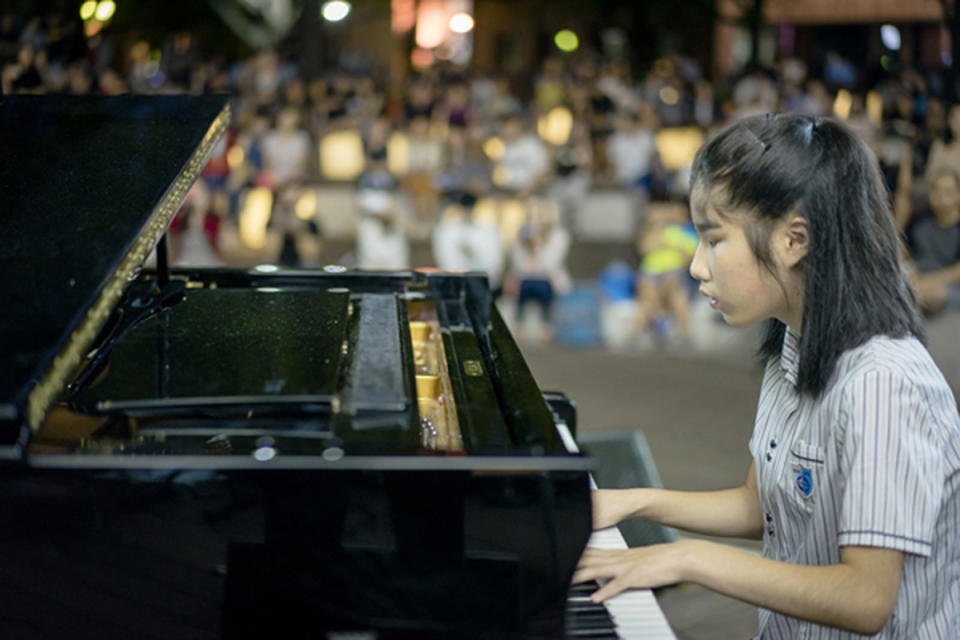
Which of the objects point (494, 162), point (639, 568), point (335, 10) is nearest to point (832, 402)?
point (639, 568)

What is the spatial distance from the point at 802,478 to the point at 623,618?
382mm

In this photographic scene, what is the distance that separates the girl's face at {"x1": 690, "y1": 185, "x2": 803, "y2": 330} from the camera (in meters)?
1.39

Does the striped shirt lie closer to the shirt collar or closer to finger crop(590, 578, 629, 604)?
the shirt collar

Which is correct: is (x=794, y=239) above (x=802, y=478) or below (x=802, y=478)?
above

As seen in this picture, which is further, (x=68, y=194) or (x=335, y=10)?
(x=335, y=10)

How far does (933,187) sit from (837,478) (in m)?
5.04

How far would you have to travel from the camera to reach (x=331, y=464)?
1.24 meters

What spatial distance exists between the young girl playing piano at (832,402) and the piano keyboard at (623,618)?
45 millimetres

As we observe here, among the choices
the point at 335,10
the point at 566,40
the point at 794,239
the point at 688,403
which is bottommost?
the point at 688,403

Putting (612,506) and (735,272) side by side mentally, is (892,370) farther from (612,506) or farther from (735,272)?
(612,506)

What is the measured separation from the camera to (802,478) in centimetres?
147

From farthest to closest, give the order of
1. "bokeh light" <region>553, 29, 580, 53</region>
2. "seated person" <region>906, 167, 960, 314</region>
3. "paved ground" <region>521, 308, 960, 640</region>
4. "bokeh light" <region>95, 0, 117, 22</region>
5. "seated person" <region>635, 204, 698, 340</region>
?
1. "bokeh light" <region>553, 29, 580, 53</region>
2. "seated person" <region>635, 204, 698, 340</region>
3. "seated person" <region>906, 167, 960, 314</region>
4. "bokeh light" <region>95, 0, 117, 22</region>
5. "paved ground" <region>521, 308, 960, 640</region>

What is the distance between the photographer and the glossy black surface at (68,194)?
50.7 inches

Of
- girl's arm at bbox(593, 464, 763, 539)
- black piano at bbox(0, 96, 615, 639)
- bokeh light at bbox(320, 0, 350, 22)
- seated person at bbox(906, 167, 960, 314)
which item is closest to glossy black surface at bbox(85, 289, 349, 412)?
black piano at bbox(0, 96, 615, 639)
